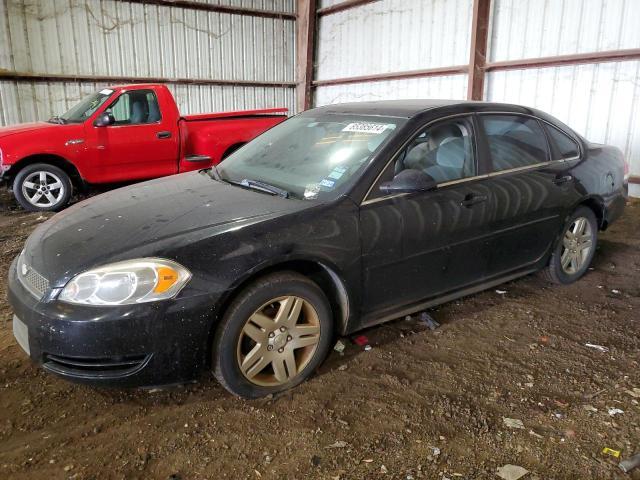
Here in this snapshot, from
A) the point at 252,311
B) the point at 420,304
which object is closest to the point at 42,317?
the point at 252,311

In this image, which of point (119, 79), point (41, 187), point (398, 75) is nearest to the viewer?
point (41, 187)

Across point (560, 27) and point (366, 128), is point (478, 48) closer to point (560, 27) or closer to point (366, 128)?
point (560, 27)

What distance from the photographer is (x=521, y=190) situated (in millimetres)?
3496

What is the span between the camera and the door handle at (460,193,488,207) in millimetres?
3174

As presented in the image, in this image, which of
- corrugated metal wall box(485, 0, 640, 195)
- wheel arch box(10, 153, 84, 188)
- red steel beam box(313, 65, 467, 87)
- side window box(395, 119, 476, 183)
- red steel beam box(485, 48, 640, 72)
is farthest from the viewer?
red steel beam box(313, 65, 467, 87)

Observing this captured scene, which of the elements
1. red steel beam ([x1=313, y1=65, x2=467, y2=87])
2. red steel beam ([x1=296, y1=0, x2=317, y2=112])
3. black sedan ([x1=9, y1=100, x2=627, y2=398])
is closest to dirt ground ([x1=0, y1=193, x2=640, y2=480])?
black sedan ([x1=9, y1=100, x2=627, y2=398])

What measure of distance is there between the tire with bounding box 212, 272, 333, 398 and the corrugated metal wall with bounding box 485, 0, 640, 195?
22.8ft

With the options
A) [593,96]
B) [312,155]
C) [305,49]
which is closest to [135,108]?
[312,155]

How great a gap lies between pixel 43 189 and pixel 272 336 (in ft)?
18.6

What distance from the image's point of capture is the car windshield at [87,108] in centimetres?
706

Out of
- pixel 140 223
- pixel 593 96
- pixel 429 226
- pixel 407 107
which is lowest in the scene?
pixel 429 226

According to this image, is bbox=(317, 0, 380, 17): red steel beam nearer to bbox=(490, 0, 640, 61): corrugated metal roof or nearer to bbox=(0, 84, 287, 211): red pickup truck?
bbox=(490, 0, 640, 61): corrugated metal roof

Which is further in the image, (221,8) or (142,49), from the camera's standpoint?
(221,8)

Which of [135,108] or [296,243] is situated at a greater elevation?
[135,108]
